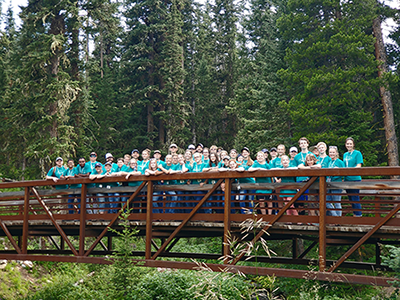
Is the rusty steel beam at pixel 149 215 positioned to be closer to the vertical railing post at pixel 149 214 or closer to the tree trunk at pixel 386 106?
the vertical railing post at pixel 149 214

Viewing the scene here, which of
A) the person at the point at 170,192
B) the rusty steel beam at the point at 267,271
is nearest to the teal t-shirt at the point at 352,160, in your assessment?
the rusty steel beam at the point at 267,271

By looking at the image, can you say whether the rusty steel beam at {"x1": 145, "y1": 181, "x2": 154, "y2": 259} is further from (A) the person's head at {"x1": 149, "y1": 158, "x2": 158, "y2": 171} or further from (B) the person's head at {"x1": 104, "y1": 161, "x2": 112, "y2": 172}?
(B) the person's head at {"x1": 104, "y1": 161, "x2": 112, "y2": 172}

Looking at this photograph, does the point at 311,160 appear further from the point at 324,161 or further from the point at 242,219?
the point at 242,219

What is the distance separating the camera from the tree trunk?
20562 millimetres

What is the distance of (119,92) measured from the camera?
37812 mm

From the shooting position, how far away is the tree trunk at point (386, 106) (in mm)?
20562

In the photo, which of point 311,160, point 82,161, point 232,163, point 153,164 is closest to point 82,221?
point 82,161

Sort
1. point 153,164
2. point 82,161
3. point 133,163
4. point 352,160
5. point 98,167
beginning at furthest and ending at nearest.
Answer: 1. point 82,161
2. point 98,167
3. point 133,163
4. point 153,164
5. point 352,160

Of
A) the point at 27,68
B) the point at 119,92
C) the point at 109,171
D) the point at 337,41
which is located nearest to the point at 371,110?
the point at 337,41

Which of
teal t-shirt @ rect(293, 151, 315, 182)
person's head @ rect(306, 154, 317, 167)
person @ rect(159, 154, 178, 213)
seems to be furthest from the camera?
person @ rect(159, 154, 178, 213)

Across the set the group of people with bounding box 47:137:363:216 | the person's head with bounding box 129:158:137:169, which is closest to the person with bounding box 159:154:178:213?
the group of people with bounding box 47:137:363:216

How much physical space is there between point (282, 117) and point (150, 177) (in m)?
15.8

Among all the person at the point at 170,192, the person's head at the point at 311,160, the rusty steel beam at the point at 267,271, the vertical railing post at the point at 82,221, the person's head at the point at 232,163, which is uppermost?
the person's head at the point at 311,160

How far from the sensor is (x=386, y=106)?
21.2 meters
